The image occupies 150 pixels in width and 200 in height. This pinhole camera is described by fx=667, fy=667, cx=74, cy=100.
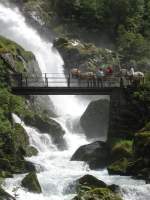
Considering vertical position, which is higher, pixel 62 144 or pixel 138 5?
pixel 138 5

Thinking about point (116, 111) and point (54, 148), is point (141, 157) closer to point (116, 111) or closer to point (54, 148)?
point (116, 111)

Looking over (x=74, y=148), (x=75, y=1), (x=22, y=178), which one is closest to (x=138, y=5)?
(x=75, y=1)

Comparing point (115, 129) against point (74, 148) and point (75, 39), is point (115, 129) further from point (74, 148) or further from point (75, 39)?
point (75, 39)

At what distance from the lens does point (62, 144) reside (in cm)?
5600

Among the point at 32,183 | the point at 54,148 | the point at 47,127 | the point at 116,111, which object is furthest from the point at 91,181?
the point at 47,127

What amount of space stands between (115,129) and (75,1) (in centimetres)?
4336

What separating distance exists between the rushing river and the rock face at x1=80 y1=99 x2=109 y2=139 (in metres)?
1.14

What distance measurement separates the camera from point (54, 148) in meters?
54.4

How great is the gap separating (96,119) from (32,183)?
22427 millimetres

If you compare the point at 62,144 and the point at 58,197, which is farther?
the point at 62,144

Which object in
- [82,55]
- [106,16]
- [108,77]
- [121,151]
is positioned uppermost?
[106,16]

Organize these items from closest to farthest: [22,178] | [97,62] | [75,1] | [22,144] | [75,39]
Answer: [22,178] → [22,144] → [97,62] → [75,39] → [75,1]

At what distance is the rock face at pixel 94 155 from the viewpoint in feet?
158

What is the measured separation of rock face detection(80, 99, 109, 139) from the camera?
61.1 metres
